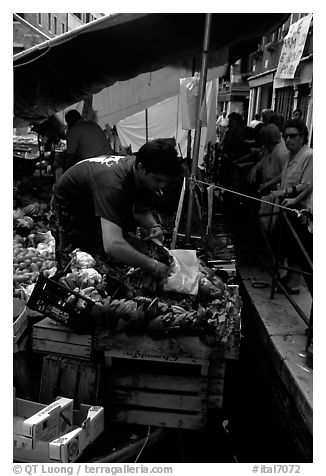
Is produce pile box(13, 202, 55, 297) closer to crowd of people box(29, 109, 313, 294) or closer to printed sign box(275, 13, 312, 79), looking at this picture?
crowd of people box(29, 109, 313, 294)

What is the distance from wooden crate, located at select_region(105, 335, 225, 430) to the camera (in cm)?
288

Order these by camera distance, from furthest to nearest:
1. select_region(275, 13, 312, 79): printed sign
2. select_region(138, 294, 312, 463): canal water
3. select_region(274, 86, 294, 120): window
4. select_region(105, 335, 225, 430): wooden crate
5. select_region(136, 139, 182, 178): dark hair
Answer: select_region(274, 86, 294, 120): window, select_region(275, 13, 312, 79): printed sign, select_region(138, 294, 312, 463): canal water, select_region(105, 335, 225, 430): wooden crate, select_region(136, 139, 182, 178): dark hair

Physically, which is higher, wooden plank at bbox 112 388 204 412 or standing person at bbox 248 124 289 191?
standing person at bbox 248 124 289 191

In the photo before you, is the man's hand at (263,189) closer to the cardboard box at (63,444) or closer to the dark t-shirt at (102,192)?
the dark t-shirt at (102,192)

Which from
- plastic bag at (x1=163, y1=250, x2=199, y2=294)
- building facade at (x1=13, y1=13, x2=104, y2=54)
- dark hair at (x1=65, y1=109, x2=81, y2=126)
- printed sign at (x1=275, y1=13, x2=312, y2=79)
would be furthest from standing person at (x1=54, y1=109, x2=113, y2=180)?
plastic bag at (x1=163, y1=250, x2=199, y2=294)

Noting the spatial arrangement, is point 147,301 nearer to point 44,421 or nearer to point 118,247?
point 118,247

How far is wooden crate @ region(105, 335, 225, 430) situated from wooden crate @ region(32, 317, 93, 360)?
0.50 ft

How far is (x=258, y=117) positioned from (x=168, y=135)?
4.69 meters

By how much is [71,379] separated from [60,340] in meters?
0.26

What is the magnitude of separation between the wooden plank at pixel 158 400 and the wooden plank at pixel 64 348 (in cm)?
34

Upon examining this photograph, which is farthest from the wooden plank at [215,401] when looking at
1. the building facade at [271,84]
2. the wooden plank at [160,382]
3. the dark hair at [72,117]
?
the dark hair at [72,117]

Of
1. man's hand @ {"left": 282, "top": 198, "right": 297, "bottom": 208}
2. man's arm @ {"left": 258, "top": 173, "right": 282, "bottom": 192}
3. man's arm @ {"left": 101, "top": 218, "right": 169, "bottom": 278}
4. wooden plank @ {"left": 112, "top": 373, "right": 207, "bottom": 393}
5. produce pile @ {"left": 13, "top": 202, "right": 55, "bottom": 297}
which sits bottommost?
wooden plank @ {"left": 112, "top": 373, "right": 207, "bottom": 393}

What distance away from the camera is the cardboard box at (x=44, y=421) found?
2.43 metres

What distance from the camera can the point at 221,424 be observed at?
363cm
